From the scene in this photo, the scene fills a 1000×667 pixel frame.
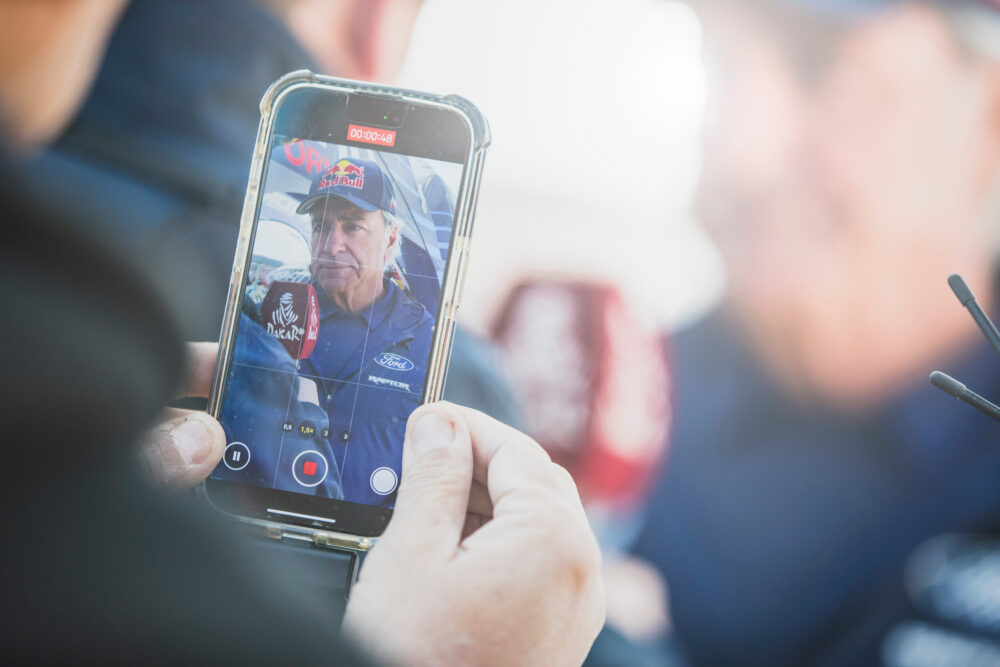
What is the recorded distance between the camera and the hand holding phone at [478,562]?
0.34m

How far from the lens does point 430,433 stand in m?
0.43

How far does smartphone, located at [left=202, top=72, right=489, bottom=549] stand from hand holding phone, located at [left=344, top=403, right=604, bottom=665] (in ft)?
0.19

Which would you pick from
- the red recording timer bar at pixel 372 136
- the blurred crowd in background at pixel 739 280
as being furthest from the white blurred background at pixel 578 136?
the red recording timer bar at pixel 372 136

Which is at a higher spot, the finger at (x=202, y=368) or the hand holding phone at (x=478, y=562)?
the finger at (x=202, y=368)

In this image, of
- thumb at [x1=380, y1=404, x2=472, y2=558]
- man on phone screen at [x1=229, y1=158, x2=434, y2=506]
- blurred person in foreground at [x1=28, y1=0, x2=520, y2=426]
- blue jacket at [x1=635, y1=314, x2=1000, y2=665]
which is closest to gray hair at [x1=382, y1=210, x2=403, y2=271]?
man on phone screen at [x1=229, y1=158, x2=434, y2=506]

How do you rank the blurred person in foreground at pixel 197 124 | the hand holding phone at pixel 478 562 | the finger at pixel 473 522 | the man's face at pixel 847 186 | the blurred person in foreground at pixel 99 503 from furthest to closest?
the man's face at pixel 847 186 → the blurred person in foreground at pixel 197 124 → the finger at pixel 473 522 → the hand holding phone at pixel 478 562 → the blurred person in foreground at pixel 99 503

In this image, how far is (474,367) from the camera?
2.42ft

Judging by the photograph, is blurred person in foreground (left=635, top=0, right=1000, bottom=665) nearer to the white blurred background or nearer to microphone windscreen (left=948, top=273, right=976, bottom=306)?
the white blurred background

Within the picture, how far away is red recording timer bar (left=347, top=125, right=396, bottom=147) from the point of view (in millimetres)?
500

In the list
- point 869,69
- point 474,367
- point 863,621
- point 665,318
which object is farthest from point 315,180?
point 863,621

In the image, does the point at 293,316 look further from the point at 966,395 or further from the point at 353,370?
the point at 966,395

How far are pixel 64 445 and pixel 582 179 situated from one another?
0.65 meters

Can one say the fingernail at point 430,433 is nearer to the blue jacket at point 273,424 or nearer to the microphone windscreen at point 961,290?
the blue jacket at point 273,424

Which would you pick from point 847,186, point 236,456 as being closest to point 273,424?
point 236,456
